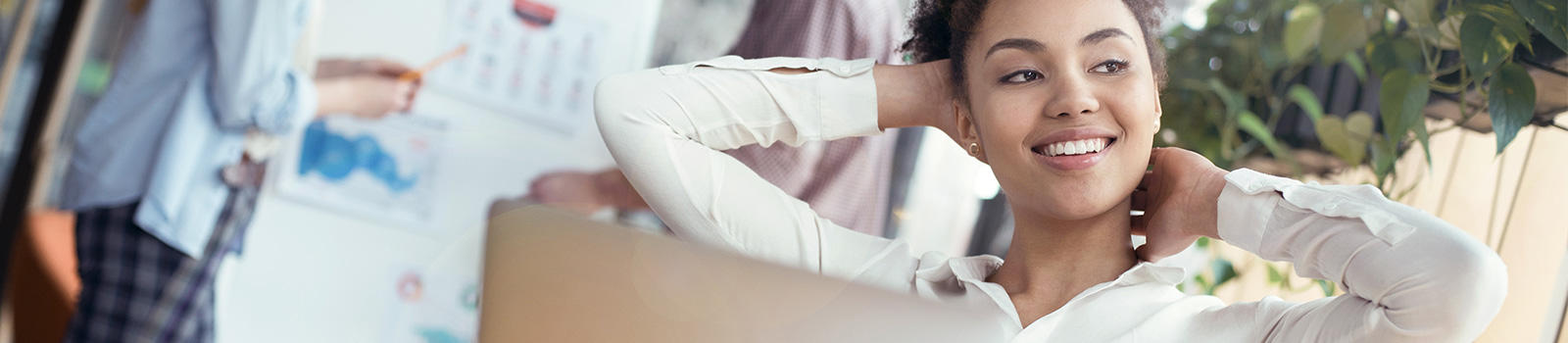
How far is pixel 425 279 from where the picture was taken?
1.46 meters

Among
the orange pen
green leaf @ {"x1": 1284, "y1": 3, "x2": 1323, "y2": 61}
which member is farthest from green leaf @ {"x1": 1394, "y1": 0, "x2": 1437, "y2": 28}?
the orange pen

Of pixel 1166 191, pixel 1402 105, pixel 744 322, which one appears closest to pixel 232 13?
pixel 744 322

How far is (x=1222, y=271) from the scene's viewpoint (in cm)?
117

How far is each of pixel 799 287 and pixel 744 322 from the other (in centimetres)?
6

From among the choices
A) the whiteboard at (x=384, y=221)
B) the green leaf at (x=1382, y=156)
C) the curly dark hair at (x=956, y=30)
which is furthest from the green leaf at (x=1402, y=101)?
the whiteboard at (x=384, y=221)

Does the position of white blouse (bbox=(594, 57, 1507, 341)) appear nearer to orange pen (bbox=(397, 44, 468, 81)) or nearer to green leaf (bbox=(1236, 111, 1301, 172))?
green leaf (bbox=(1236, 111, 1301, 172))

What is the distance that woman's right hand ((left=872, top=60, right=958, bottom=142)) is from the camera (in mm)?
690

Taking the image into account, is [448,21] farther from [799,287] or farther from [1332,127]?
[1332,127]

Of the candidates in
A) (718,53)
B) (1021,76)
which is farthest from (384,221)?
(1021,76)

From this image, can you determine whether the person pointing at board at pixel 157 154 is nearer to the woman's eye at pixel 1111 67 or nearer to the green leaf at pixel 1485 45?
the woman's eye at pixel 1111 67

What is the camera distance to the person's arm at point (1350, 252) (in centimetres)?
43

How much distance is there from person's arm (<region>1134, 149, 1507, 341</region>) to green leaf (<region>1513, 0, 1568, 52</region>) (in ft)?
0.88

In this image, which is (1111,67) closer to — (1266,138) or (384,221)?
(1266,138)

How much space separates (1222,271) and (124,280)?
56.1 inches
